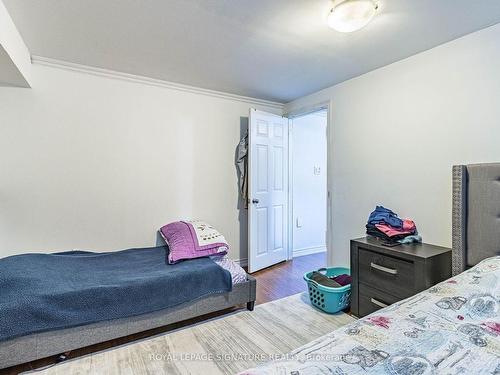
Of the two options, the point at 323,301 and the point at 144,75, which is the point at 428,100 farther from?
the point at 144,75

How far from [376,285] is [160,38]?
258cm

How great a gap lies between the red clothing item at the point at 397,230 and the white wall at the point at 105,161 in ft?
6.15

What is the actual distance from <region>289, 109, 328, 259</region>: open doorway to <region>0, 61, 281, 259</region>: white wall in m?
1.11

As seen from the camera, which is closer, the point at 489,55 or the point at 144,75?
the point at 489,55

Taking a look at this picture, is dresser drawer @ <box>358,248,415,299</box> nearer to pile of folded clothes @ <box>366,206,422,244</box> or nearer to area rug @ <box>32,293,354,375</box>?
pile of folded clothes @ <box>366,206,422,244</box>

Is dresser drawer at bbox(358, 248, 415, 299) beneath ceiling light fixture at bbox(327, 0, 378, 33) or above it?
beneath

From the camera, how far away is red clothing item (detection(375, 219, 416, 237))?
7.57ft

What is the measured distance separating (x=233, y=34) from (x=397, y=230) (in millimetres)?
2059

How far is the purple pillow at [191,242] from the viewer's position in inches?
99.3

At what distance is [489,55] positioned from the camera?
1.96 metres

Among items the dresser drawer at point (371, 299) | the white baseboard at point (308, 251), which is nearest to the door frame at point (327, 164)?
the white baseboard at point (308, 251)

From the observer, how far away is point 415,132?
2.42 m

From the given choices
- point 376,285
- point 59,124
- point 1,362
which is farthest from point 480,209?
point 59,124

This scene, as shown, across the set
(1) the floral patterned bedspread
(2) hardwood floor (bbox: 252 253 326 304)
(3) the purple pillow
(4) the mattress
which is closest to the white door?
(2) hardwood floor (bbox: 252 253 326 304)
